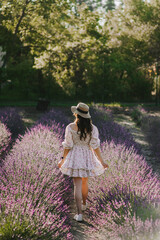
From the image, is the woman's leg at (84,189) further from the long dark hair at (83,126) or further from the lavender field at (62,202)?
the long dark hair at (83,126)

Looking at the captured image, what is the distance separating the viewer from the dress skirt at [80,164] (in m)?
3.88

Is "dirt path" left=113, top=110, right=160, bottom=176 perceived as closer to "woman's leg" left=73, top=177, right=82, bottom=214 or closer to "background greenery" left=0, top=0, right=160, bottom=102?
"woman's leg" left=73, top=177, right=82, bottom=214

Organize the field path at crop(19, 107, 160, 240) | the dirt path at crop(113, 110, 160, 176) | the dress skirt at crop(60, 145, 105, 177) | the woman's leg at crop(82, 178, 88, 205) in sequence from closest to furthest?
the field path at crop(19, 107, 160, 240), the dress skirt at crop(60, 145, 105, 177), the woman's leg at crop(82, 178, 88, 205), the dirt path at crop(113, 110, 160, 176)

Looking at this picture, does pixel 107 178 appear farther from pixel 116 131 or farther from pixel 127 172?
pixel 116 131

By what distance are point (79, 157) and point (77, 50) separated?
1023 centimetres

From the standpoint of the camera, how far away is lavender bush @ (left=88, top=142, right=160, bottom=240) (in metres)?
2.71

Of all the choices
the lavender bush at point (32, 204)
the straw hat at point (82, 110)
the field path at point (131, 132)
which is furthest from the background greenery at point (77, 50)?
the straw hat at point (82, 110)

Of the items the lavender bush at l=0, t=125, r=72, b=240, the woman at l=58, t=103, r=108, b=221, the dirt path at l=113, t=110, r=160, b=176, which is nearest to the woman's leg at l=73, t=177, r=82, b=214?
the woman at l=58, t=103, r=108, b=221

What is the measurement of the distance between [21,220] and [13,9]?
10661mm

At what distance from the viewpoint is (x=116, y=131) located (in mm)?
7438

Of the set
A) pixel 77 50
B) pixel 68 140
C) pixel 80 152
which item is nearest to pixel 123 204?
pixel 80 152

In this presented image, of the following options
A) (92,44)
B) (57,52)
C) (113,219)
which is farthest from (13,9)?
(113,219)

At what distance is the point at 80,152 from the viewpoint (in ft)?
12.9

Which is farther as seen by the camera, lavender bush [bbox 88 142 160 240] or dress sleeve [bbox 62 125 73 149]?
dress sleeve [bbox 62 125 73 149]
